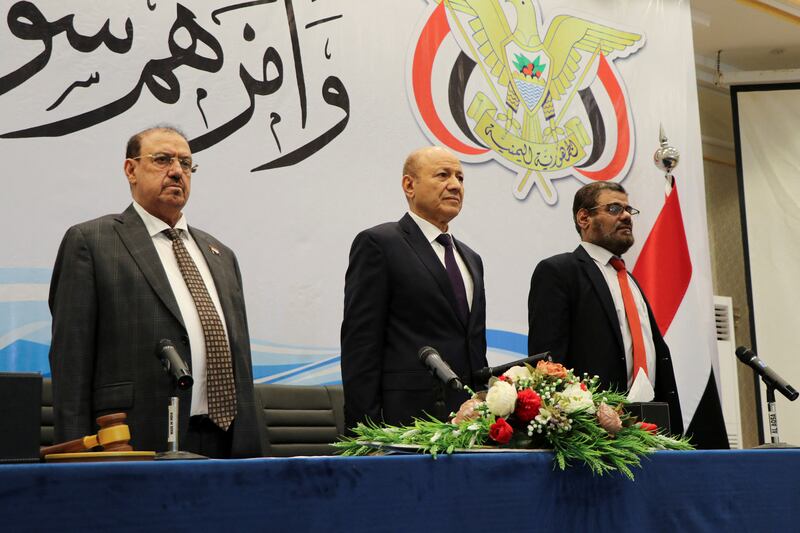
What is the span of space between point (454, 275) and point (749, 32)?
15.8 feet

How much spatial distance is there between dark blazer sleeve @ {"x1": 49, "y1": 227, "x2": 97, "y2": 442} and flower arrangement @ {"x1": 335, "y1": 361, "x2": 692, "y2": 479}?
0.71m

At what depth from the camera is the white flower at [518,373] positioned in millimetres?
2027

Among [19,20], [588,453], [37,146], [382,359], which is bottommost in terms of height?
[588,453]

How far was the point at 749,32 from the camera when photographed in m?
6.95

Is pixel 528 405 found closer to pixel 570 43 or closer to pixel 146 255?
pixel 146 255

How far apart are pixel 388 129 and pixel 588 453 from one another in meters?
2.70

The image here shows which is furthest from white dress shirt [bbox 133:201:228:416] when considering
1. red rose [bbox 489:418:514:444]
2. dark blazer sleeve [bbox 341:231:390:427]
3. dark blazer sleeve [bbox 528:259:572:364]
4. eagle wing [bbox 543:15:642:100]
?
eagle wing [bbox 543:15:642:100]

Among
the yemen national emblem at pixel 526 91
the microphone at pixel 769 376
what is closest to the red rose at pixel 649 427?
the microphone at pixel 769 376

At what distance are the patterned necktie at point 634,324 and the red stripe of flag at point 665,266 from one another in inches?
69.4

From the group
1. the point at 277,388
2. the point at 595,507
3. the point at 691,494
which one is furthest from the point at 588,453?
the point at 277,388

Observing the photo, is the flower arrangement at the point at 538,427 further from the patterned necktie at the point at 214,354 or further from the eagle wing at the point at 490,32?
the eagle wing at the point at 490,32

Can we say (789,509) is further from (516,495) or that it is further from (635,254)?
(635,254)

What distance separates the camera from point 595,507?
1.89m

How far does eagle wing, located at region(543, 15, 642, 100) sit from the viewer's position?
16.8ft
